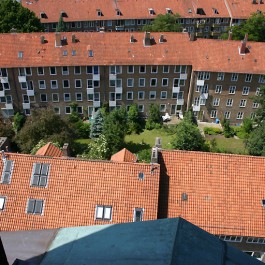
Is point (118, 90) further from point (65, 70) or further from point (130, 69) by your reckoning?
point (65, 70)

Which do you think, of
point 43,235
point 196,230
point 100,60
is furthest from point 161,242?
point 100,60

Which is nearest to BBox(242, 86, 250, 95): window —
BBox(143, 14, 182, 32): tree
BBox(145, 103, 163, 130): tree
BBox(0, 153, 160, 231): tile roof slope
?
BBox(145, 103, 163, 130): tree

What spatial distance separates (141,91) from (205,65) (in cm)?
1089

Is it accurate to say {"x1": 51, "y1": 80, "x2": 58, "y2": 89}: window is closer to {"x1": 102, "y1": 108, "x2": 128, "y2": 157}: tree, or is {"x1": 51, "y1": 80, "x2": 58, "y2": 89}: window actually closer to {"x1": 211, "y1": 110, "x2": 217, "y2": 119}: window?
{"x1": 102, "y1": 108, "x2": 128, "y2": 157}: tree

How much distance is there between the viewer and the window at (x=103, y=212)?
2789cm

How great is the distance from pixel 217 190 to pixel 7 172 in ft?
56.2

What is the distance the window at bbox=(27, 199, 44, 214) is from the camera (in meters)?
28.1

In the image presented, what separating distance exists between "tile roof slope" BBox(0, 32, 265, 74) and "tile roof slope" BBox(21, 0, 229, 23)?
23857 mm

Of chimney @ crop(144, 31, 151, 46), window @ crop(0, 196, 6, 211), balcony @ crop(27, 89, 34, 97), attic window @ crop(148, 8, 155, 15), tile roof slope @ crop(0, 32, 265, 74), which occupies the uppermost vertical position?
attic window @ crop(148, 8, 155, 15)

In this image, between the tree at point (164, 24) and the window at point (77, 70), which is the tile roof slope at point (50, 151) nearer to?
the window at point (77, 70)

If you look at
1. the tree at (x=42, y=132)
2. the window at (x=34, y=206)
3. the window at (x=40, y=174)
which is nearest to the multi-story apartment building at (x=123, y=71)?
the tree at (x=42, y=132)

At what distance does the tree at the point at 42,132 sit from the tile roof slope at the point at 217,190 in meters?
17.2

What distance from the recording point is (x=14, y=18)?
63938mm

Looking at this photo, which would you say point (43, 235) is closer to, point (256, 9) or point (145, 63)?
point (145, 63)
